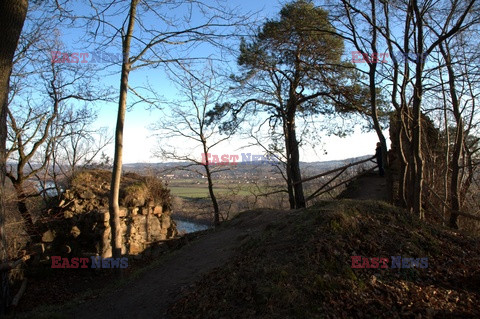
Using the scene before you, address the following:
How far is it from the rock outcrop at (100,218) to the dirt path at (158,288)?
4.48 m

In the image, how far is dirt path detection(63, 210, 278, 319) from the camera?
4527 mm

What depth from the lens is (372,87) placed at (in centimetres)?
752

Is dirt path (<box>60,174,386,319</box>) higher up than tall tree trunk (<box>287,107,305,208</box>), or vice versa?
tall tree trunk (<box>287,107,305,208</box>)

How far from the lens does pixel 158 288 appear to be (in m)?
5.26

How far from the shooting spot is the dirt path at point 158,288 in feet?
14.9

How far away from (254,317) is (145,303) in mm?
2293

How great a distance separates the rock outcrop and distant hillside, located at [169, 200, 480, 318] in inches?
285

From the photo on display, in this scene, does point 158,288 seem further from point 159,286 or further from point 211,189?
point 211,189

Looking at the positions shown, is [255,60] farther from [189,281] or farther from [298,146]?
[189,281]

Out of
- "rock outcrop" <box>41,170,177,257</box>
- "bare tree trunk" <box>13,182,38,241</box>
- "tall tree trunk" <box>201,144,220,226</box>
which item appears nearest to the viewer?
"bare tree trunk" <box>13,182,38,241</box>

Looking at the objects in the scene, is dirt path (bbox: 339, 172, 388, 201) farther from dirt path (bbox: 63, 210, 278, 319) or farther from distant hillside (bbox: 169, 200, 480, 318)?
dirt path (bbox: 63, 210, 278, 319)

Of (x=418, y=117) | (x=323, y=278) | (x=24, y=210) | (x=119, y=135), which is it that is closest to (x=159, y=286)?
(x=323, y=278)

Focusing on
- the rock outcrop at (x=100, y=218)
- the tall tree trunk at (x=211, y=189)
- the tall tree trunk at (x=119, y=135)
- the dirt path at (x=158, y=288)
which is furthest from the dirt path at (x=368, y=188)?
the tall tree trunk at (x=119, y=135)

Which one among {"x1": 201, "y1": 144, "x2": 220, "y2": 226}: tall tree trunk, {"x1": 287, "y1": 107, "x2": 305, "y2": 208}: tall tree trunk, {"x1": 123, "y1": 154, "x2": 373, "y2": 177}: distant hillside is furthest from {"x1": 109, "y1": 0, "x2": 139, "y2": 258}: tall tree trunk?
{"x1": 201, "y1": 144, "x2": 220, "y2": 226}: tall tree trunk
